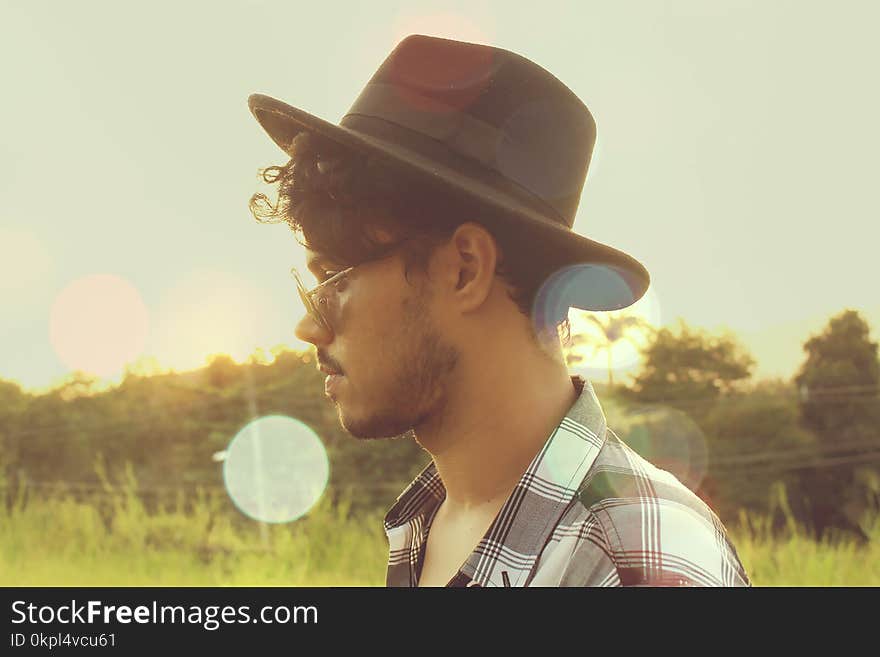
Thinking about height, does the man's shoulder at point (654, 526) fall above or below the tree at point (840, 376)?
below

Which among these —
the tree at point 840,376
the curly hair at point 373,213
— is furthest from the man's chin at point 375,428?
the tree at point 840,376

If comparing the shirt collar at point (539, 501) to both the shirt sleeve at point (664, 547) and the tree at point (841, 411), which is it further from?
the tree at point (841, 411)

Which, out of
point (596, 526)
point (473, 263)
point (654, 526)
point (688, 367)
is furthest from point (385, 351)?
point (688, 367)

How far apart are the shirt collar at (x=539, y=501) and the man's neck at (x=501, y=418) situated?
0.24 ft

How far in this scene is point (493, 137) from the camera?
7.20 ft

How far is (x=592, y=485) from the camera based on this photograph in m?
1.90

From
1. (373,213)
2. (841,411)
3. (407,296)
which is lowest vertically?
(407,296)

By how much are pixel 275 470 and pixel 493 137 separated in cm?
917

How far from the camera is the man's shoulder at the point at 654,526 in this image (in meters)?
1.67

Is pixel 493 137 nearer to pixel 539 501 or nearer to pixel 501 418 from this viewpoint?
pixel 501 418
